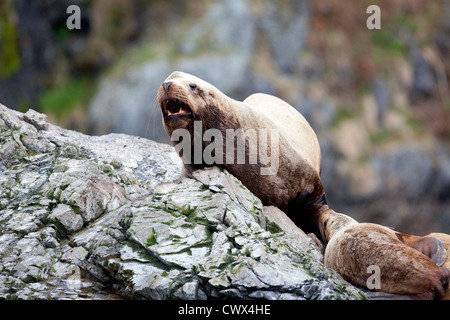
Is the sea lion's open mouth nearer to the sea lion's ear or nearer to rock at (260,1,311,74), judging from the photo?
the sea lion's ear

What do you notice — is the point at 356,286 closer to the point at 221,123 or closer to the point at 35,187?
the point at 221,123

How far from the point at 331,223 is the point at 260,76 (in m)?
14.0

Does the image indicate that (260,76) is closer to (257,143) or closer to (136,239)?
(257,143)

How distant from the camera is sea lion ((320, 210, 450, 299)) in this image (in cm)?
572

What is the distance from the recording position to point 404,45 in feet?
84.6

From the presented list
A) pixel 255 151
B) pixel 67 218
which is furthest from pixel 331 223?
pixel 67 218

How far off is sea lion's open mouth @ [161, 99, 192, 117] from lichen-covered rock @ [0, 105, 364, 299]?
30.7 inches

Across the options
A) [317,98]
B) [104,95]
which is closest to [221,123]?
[104,95]

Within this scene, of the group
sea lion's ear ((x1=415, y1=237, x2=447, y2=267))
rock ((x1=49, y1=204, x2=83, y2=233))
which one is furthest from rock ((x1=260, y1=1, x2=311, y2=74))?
rock ((x1=49, y1=204, x2=83, y2=233))

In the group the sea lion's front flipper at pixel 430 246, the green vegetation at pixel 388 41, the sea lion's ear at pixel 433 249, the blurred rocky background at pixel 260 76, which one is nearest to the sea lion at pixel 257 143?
the sea lion's front flipper at pixel 430 246

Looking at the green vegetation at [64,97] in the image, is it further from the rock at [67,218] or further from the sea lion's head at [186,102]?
the rock at [67,218]

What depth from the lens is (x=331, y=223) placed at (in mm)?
7734

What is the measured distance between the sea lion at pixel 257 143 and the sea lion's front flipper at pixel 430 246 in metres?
1.69

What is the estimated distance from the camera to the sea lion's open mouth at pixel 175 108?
A: 729 centimetres
